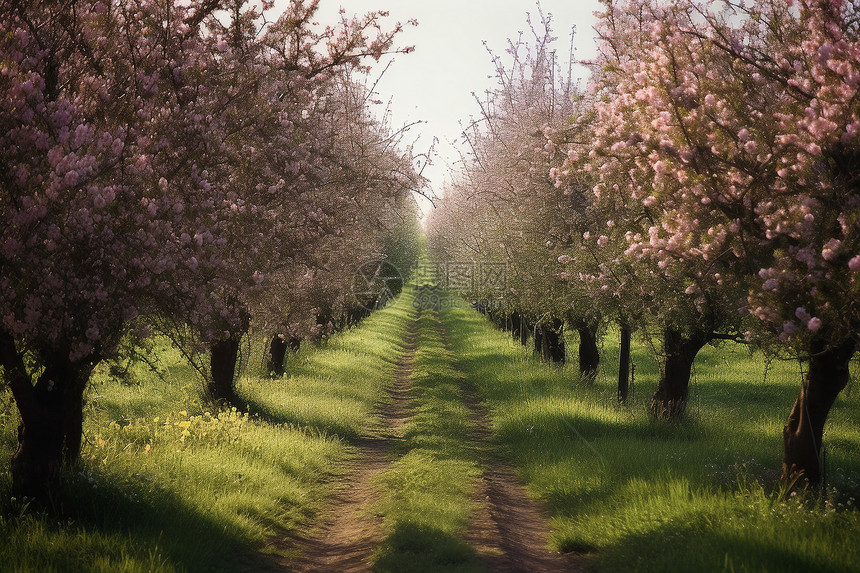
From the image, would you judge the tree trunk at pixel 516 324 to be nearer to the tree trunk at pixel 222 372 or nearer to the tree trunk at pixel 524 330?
the tree trunk at pixel 524 330

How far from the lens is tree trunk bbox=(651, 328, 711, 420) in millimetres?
17078

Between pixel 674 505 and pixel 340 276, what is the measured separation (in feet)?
55.9

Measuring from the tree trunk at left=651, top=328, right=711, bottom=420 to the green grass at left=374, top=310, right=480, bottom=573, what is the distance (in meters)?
4.90

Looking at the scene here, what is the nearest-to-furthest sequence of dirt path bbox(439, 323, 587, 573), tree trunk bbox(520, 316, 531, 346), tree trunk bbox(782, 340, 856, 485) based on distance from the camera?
dirt path bbox(439, 323, 587, 573), tree trunk bbox(782, 340, 856, 485), tree trunk bbox(520, 316, 531, 346)

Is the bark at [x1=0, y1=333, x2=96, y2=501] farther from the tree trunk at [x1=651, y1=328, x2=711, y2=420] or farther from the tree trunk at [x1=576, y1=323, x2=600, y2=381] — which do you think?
the tree trunk at [x1=576, y1=323, x2=600, y2=381]

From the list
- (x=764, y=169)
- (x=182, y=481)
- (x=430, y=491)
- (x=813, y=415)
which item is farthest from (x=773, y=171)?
(x=182, y=481)

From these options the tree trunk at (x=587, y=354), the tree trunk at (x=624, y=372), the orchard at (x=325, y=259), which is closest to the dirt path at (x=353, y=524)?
the orchard at (x=325, y=259)

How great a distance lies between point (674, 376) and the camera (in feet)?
57.6

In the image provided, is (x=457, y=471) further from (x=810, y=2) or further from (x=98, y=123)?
(x=810, y=2)

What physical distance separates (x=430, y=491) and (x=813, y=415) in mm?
5965

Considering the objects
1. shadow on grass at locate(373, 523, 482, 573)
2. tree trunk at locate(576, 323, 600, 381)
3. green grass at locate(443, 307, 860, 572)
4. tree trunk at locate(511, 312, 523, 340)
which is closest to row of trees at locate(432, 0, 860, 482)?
green grass at locate(443, 307, 860, 572)

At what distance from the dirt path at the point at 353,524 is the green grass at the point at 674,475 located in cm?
267

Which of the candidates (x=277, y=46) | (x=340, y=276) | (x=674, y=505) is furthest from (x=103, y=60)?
(x=340, y=276)

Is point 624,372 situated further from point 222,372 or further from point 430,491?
point 222,372
